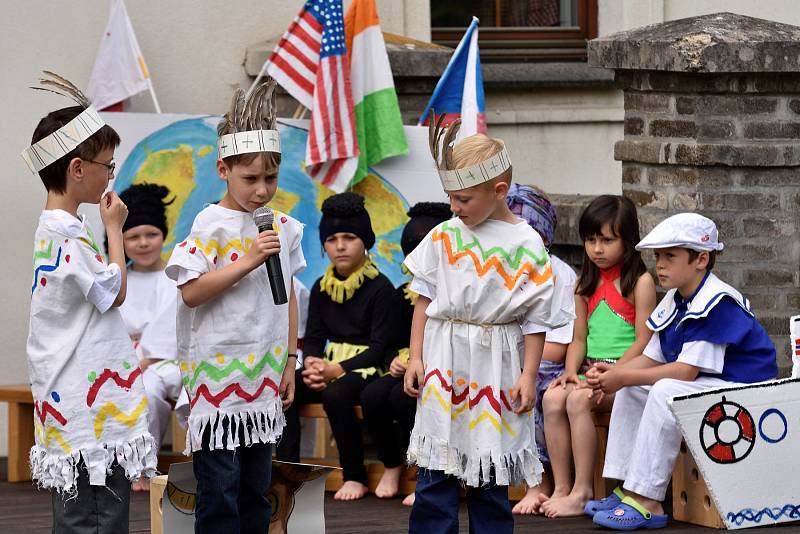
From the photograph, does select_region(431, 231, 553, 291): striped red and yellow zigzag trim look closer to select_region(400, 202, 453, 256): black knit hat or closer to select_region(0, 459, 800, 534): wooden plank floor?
select_region(0, 459, 800, 534): wooden plank floor

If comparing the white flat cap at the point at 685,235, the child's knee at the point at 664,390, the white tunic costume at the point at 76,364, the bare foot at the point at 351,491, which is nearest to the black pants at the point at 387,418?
the bare foot at the point at 351,491

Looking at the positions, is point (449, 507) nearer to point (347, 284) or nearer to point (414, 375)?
point (414, 375)

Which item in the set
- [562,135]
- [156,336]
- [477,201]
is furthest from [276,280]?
[562,135]

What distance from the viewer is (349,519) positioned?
21.0 ft

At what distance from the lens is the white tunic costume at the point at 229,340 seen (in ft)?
16.8

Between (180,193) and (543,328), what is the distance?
10.1ft

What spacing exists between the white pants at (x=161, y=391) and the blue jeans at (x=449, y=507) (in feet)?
6.86

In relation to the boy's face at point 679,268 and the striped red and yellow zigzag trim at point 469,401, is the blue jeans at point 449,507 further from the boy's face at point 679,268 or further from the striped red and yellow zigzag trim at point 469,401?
the boy's face at point 679,268

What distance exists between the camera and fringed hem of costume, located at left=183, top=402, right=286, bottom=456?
5078 mm

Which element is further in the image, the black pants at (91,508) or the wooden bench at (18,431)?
the wooden bench at (18,431)

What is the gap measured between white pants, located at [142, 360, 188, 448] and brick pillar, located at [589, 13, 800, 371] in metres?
2.17

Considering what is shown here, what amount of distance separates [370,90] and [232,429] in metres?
3.31

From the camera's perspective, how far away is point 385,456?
22.5ft

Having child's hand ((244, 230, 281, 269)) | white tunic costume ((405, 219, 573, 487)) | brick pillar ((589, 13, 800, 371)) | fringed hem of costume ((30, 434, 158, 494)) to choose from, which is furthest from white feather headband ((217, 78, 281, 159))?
brick pillar ((589, 13, 800, 371))
